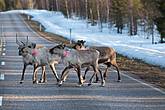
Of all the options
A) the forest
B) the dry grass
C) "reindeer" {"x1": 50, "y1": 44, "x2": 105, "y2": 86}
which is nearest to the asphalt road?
the dry grass

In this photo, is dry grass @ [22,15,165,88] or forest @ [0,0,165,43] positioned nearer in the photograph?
dry grass @ [22,15,165,88]

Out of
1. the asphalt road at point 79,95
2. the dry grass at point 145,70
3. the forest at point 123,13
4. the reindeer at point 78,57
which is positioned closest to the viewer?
the asphalt road at point 79,95

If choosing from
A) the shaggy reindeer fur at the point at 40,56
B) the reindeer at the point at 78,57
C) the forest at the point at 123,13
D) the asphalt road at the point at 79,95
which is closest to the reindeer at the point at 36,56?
the shaggy reindeer fur at the point at 40,56

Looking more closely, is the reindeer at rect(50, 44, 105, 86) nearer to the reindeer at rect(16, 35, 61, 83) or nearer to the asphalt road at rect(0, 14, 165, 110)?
the reindeer at rect(16, 35, 61, 83)

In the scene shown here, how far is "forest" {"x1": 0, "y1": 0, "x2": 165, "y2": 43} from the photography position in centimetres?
3934

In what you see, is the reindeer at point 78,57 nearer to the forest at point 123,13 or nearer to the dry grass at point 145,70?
the dry grass at point 145,70

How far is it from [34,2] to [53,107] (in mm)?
159524

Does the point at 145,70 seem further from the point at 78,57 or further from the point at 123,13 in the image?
the point at 123,13

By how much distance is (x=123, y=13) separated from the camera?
→ 195ft

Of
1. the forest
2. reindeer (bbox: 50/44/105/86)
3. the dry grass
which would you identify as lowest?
the dry grass

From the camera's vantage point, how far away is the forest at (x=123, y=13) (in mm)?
39344

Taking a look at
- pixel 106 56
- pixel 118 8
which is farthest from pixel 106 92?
pixel 118 8

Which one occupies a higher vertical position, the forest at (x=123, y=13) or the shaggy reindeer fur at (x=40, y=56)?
the forest at (x=123, y=13)

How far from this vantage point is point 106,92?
1217 cm
